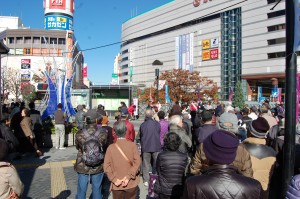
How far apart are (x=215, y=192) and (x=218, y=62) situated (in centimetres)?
7489

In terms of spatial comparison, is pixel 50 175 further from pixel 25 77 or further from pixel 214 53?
pixel 25 77

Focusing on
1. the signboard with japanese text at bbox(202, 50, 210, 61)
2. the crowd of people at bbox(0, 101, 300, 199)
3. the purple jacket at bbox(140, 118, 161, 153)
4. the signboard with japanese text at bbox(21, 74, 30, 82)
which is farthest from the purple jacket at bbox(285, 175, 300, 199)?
the signboard with japanese text at bbox(21, 74, 30, 82)

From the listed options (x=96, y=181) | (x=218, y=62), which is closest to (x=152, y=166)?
(x=96, y=181)

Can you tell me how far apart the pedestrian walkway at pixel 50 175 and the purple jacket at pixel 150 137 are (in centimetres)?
86

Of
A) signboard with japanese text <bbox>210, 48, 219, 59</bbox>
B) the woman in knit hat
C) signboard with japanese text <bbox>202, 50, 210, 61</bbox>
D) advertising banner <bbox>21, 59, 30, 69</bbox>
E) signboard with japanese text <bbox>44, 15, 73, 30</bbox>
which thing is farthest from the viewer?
signboard with japanese text <bbox>44, 15, 73, 30</bbox>

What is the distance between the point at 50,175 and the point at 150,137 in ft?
9.41

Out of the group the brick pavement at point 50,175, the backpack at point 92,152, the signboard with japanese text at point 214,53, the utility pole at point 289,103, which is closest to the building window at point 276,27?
the signboard with japanese text at point 214,53

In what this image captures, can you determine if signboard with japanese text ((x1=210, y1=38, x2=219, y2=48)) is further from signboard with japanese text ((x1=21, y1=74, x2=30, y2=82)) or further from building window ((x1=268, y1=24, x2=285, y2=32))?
signboard with japanese text ((x1=21, y1=74, x2=30, y2=82))

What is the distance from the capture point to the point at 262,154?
4141mm

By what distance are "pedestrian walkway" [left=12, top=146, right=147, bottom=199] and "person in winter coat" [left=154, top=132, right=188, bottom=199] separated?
2.40 metres

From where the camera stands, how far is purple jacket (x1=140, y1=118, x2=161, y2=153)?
7461 millimetres

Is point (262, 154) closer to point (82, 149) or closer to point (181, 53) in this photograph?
point (82, 149)

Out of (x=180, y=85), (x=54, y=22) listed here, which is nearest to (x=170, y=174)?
A: (x=180, y=85)

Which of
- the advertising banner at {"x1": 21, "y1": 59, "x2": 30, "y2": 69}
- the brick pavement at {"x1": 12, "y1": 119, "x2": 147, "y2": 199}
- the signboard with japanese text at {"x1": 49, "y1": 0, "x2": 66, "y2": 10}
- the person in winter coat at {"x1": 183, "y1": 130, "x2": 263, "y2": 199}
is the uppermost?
the signboard with japanese text at {"x1": 49, "y1": 0, "x2": 66, "y2": 10}
